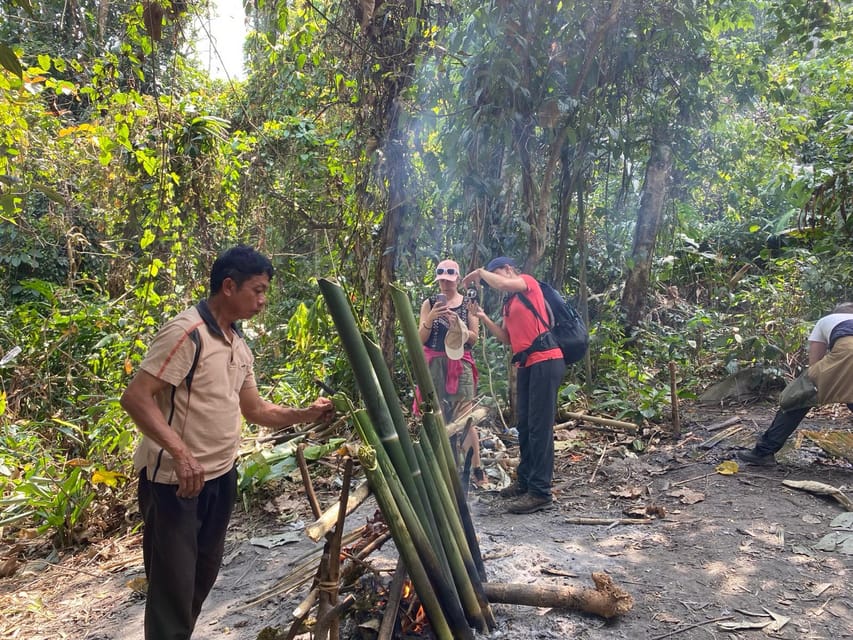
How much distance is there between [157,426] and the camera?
2.18 m

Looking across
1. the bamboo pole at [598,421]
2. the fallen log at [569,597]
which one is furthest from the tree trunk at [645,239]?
the fallen log at [569,597]

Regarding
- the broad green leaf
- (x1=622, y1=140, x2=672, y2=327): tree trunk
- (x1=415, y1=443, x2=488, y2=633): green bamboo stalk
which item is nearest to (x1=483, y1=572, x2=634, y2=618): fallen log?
(x1=415, y1=443, x2=488, y2=633): green bamboo stalk

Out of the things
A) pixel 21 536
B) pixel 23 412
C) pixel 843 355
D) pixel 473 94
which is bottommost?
pixel 21 536

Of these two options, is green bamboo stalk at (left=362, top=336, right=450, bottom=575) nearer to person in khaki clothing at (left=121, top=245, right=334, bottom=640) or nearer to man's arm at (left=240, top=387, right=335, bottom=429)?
person in khaki clothing at (left=121, top=245, right=334, bottom=640)

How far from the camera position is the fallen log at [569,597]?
2.66m

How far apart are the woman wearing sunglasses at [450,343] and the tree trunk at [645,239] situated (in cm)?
419

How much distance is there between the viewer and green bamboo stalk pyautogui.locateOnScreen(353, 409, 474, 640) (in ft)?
6.22

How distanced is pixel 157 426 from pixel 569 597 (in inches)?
74.7

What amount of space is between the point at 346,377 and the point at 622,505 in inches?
123

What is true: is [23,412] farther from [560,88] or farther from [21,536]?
[560,88]

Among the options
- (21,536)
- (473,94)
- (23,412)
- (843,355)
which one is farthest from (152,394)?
(23,412)

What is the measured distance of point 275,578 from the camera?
3.74 meters

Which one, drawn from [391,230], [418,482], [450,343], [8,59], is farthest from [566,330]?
[8,59]

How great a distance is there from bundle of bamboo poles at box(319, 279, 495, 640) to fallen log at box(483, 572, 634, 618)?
120 mm
